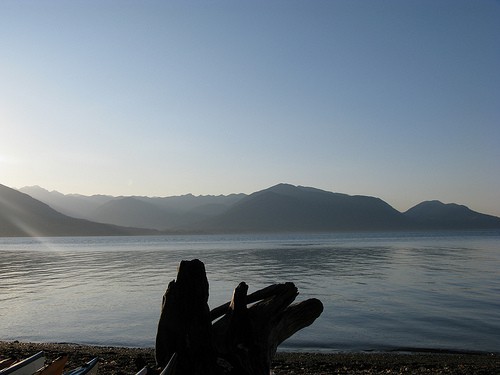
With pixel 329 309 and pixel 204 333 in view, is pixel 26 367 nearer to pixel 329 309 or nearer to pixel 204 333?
pixel 204 333

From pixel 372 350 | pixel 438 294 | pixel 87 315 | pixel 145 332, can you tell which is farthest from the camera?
pixel 438 294

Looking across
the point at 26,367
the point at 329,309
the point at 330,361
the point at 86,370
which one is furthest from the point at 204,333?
the point at 329,309

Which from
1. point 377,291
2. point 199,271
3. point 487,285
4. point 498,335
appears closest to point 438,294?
point 377,291

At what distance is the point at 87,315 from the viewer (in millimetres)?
24656

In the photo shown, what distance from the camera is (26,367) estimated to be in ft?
19.8

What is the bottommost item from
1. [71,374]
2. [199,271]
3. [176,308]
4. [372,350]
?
[372,350]

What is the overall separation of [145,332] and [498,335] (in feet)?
46.4

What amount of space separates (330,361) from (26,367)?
1049 centimetres

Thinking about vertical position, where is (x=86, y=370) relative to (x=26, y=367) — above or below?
below

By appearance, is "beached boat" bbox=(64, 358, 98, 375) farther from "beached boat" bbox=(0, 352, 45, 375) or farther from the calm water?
the calm water

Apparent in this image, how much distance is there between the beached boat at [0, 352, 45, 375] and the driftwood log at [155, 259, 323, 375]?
1529mm

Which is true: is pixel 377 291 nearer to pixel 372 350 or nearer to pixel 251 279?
pixel 251 279

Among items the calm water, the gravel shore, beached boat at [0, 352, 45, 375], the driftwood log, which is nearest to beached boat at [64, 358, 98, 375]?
beached boat at [0, 352, 45, 375]

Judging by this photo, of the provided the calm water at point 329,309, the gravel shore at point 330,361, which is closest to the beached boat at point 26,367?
the gravel shore at point 330,361
